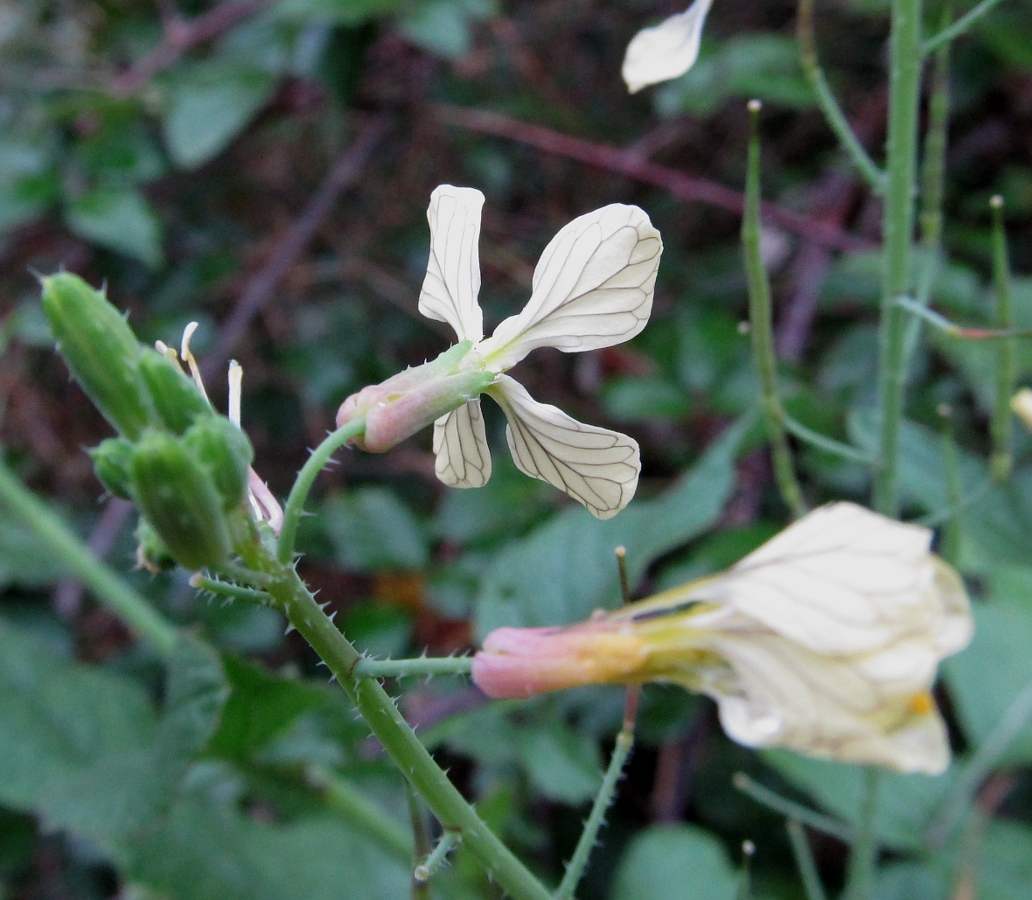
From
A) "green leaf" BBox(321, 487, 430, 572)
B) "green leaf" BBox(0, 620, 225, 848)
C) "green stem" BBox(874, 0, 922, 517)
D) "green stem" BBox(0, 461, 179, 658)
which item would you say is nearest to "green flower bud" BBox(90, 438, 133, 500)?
"green leaf" BBox(0, 620, 225, 848)

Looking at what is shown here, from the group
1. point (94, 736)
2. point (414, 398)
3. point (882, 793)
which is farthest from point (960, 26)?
point (94, 736)

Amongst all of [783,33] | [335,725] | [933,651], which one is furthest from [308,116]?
[933,651]

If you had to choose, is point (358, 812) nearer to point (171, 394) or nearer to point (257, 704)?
point (257, 704)

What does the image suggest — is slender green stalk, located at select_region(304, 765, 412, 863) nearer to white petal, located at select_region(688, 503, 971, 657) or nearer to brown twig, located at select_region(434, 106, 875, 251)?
white petal, located at select_region(688, 503, 971, 657)

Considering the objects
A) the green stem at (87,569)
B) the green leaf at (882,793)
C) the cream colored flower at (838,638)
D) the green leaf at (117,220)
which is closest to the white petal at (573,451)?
the cream colored flower at (838,638)

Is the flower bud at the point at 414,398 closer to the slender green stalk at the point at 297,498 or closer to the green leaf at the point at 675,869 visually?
the slender green stalk at the point at 297,498
